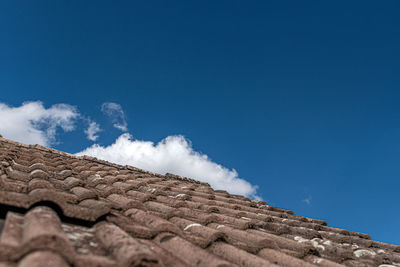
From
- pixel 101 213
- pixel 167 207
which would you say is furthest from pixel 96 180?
pixel 101 213

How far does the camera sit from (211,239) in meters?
2.37

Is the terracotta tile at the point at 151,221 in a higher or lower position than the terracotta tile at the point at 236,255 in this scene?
higher

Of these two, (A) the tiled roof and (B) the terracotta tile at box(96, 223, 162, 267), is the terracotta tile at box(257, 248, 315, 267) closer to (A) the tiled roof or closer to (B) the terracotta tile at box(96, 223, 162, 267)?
(A) the tiled roof

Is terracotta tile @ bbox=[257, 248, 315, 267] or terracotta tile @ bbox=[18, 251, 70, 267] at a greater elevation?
terracotta tile @ bbox=[257, 248, 315, 267]

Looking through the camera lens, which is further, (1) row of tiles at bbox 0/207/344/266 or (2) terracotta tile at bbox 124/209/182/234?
(2) terracotta tile at bbox 124/209/182/234

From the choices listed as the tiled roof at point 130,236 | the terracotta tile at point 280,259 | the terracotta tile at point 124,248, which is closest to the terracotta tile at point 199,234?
the tiled roof at point 130,236

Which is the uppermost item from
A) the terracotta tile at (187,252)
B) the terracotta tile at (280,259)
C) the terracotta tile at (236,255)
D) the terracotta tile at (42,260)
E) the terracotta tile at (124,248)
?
the terracotta tile at (280,259)

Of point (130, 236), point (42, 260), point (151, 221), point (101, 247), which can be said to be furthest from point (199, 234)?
point (42, 260)

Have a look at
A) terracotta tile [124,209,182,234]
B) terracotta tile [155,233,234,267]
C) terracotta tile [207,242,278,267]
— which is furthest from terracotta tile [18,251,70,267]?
terracotta tile [207,242,278,267]

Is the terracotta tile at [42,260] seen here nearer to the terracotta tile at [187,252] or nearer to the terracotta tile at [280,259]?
the terracotta tile at [187,252]

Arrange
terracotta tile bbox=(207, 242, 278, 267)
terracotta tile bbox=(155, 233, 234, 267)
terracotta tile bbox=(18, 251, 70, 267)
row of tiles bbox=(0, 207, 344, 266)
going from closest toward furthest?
terracotta tile bbox=(18, 251, 70, 267) → row of tiles bbox=(0, 207, 344, 266) → terracotta tile bbox=(155, 233, 234, 267) → terracotta tile bbox=(207, 242, 278, 267)

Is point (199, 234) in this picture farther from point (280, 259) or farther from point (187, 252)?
point (280, 259)

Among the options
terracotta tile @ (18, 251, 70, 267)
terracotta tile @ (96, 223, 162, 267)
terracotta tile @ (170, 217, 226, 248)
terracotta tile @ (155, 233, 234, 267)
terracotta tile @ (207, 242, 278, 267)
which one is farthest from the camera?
terracotta tile @ (170, 217, 226, 248)

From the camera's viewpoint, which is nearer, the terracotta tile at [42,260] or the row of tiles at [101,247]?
the terracotta tile at [42,260]
